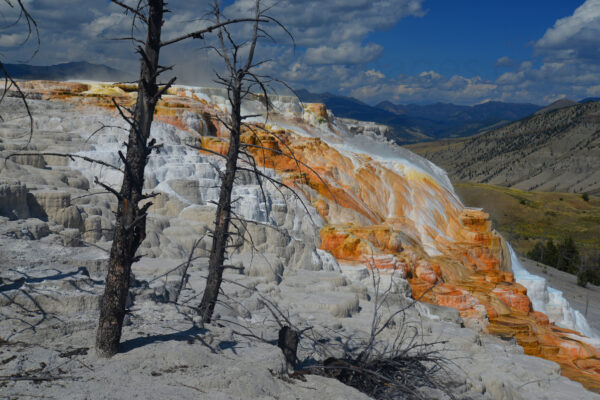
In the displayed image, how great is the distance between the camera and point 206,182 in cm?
1521

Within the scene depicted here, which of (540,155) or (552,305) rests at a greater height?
(540,155)

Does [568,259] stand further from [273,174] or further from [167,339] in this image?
[167,339]

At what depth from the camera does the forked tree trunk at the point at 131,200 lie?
4484mm

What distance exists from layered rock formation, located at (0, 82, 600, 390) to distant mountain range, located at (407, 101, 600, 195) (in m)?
105

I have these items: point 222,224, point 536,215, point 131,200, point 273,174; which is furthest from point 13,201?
point 536,215

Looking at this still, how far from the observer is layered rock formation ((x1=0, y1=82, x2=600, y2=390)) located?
1295cm

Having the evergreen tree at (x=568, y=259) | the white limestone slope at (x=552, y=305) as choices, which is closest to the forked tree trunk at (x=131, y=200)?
the white limestone slope at (x=552, y=305)

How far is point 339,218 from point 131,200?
537 inches

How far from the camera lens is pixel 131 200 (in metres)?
4.49

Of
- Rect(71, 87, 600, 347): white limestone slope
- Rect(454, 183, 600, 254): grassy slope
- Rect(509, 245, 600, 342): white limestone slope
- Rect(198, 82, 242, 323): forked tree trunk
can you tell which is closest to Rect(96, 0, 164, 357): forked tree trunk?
Rect(71, 87, 600, 347): white limestone slope

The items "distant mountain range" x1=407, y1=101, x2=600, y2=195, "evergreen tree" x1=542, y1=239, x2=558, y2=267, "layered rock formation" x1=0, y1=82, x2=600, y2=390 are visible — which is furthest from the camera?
"distant mountain range" x1=407, y1=101, x2=600, y2=195

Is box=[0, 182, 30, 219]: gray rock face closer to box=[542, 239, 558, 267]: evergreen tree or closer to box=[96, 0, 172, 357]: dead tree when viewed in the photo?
box=[96, 0, 172, 357]: dead tree

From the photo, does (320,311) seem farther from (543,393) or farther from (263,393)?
(263,393)

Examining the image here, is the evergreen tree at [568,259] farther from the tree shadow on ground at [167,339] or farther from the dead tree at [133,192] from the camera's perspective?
the dead tree at [133,192]
